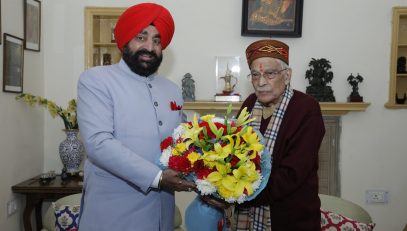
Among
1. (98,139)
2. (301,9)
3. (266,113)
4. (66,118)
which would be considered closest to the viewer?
(98,139)

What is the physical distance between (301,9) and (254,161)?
9.30 feet

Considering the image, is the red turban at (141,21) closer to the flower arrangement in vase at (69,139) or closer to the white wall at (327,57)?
the flower arrangement in vase at (69,139)

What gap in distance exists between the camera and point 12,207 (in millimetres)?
3396

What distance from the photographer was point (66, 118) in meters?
3.63

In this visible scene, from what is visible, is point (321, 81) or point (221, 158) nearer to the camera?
point (221, 158)

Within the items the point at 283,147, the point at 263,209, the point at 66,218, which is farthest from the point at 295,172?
the point at 66,218

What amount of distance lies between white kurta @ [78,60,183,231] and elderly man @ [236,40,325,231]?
0.45m

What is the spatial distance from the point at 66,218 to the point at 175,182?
1.53 meters

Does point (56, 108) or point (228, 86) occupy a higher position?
point (228, 86)

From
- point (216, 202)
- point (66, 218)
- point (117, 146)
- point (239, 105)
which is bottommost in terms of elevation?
point (66, 218)

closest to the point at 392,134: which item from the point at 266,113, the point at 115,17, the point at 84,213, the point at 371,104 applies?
the point at 371,104

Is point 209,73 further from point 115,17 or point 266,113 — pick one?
point 266,113

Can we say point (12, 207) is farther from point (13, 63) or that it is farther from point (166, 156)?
point (166, 156)

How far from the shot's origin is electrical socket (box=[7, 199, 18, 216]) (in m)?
3.33
